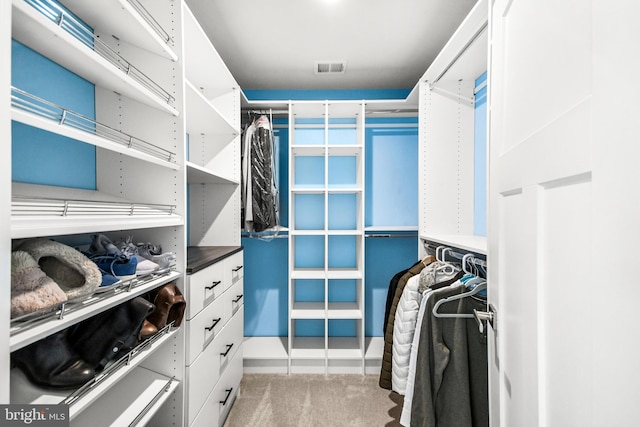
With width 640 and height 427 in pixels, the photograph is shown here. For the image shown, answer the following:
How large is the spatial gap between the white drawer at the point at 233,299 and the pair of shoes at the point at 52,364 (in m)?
0.97

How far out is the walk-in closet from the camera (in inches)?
20.9

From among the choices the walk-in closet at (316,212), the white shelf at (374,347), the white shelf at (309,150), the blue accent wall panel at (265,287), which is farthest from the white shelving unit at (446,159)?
the blue accent wall panel at (265,287)

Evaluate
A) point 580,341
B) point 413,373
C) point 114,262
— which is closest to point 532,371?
point 580,341

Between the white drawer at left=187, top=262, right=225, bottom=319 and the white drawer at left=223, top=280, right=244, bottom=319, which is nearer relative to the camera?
the white drawer at left=187, top=262, right=225, bottom=319

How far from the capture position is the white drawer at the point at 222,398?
1.53m

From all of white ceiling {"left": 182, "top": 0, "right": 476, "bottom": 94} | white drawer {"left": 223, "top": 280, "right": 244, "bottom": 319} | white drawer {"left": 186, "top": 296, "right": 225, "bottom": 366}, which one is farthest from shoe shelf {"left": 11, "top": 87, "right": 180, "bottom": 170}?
white ceiling {"left": 182, "top": 0, "right": 476, "bottom": 94}

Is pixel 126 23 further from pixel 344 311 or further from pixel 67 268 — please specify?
pixel 344 311

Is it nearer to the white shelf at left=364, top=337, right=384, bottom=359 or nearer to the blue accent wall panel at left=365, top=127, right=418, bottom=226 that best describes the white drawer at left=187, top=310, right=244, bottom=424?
the white shelf at left=364, top=337, right=384, bottom=359

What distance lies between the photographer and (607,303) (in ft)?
1.41

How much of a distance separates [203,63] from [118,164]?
0.95m

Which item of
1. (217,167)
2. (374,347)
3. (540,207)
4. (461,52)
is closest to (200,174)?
(217,167)

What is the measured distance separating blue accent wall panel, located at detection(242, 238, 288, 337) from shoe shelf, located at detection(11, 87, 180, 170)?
163cm

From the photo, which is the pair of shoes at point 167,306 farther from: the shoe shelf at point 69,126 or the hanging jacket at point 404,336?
the hanging jacket at point 404,336

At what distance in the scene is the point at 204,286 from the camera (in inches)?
59.1
